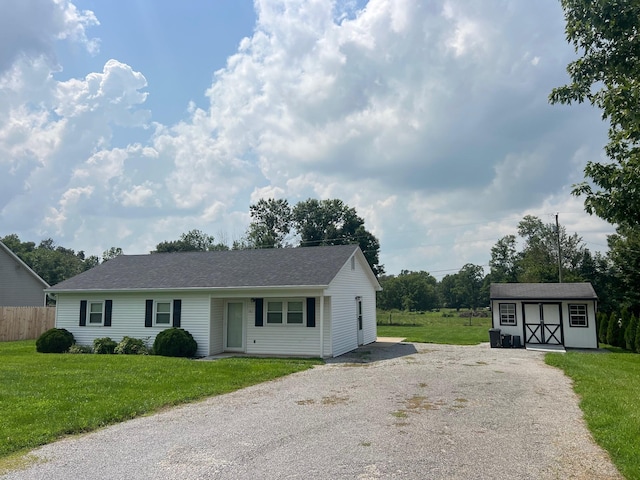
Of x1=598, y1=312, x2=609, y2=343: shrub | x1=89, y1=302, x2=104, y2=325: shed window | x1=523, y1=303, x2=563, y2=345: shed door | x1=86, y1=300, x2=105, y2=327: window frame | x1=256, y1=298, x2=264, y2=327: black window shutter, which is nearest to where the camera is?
x1=256, y1=298, x2=264, y2=327: black window shutter

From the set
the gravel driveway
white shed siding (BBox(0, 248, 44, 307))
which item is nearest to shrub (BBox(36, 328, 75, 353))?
the gravel driveway

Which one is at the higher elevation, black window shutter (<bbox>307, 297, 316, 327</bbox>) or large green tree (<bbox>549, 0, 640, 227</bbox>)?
large green tree (<bbox>549, 0, 640, 227</bbox>)

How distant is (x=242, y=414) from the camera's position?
7.45 meters

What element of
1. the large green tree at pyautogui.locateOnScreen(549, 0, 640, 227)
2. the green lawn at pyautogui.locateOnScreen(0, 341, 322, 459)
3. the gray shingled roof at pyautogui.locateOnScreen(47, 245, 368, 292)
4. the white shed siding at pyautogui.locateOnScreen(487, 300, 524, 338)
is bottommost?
the green lawn at pyautogui.locateOnScreen(0, 341, 322, 459)

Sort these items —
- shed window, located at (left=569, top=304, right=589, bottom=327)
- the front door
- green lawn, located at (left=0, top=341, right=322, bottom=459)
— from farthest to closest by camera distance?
shed window, located at (left=569, top=304, right=589, bottom=327)
the front door
green lawn, located at (left=0, top=341, right=322, bottom=459)

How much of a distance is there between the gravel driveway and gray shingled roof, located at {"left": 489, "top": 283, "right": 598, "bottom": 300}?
1099cm

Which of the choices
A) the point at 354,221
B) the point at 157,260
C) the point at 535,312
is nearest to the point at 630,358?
the point at 535,312

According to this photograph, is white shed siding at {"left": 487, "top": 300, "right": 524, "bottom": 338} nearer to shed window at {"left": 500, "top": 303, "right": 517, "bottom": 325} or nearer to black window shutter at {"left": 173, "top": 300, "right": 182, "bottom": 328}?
shed window at {"left": 500, "top": 303, "right": 517, "bottom": 325}

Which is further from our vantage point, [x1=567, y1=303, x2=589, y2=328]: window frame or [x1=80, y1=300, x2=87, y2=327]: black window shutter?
[x1=567, y1=303, x2=589, y2=328]: window frame

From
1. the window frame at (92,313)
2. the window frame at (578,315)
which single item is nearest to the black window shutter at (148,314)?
the window frame at (92,313)

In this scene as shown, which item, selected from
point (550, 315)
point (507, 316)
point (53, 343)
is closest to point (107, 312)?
point (53, 343)

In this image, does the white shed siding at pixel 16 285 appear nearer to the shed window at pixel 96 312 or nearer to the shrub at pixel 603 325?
the shed window at pixel 96 312

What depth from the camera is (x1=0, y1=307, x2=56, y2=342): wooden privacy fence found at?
74.4 feet

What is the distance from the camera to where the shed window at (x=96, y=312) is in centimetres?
1861
